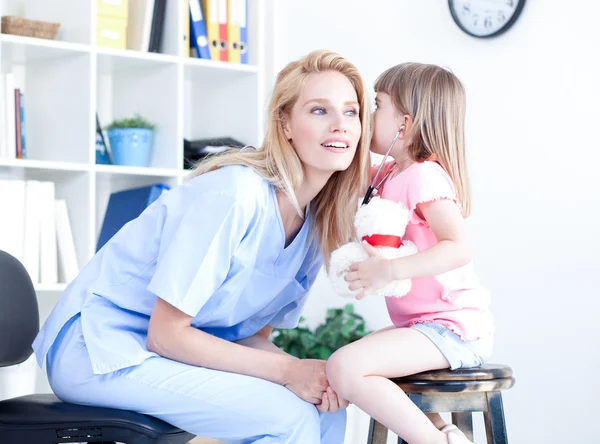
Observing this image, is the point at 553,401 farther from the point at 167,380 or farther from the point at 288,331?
the point at 167,380

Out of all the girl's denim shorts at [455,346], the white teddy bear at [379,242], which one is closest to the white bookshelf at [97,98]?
the white teddy bear at [379,242]

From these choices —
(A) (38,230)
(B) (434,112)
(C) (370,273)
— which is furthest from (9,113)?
(C) (370,273)

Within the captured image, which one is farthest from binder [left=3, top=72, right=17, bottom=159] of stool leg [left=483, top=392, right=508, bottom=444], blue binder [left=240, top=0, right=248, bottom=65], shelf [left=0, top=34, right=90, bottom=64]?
stool leg [left=483, top=392, right=508, bottom=444]

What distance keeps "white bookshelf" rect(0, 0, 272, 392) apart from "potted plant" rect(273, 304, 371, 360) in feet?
2.34

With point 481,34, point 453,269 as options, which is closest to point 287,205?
point 453,269

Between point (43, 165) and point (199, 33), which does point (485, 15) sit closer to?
point (199, 33)

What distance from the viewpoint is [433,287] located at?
5.43 feet

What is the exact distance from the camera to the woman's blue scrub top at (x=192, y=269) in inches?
58.8

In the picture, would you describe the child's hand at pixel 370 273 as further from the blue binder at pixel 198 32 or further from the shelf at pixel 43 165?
the blue binder at pixel 198 32

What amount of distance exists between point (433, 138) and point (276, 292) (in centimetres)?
45

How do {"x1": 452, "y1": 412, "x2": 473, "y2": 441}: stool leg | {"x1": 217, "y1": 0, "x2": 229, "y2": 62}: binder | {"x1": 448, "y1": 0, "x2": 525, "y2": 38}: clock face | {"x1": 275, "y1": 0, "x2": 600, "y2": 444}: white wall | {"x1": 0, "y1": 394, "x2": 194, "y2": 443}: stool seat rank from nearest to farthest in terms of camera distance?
{"x1": 0, "y1": 394, "x2": 194, "y2": 443}: stool seat
{"x1": 452, "y1": 412, "x2": 473, "y2": 441}: stool leg
{"x1": 275, "y1": 0, "x2": 600, "y2": 444}: white wall
{"x1": 448, "y1": 0, "x2": 525, "y2": 38}: clock face
{"x1": 217, "y1": 0, "x2": 229, "y2": 62}: binder

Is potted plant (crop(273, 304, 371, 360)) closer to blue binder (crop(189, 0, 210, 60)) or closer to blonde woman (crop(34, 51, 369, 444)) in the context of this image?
blue binder (crop(189, 0, 210, 60))

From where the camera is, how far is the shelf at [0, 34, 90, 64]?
2785 mm

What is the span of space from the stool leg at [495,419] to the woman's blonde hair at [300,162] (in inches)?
16.3
